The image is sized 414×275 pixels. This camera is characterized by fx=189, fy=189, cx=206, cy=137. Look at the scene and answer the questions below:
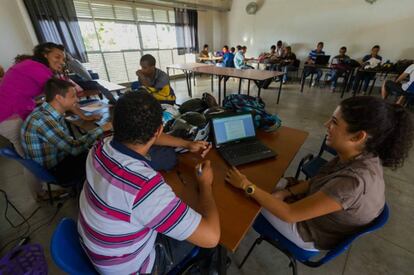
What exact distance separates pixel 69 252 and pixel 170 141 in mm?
683

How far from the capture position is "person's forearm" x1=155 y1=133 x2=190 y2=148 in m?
1.15

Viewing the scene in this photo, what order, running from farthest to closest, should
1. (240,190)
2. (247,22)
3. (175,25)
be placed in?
(247,22), (175,25), (240,190)

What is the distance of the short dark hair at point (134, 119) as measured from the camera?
66 centimetres

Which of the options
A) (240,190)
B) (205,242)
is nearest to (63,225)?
(205,242)

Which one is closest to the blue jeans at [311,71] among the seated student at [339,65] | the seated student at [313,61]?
the seated student at [313,61]

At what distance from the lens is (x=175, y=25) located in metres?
7.30

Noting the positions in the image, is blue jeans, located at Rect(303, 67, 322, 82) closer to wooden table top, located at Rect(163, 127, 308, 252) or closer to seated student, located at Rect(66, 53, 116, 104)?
wooden table top, located at Rect(163, 127, 308, 252)

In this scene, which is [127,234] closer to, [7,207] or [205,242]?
[205,242]

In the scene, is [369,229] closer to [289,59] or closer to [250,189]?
[250,189]

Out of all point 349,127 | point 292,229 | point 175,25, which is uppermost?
point 175,25

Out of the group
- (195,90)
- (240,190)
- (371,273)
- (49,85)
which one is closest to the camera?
(240,190)

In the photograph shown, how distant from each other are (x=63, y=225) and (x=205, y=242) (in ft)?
1.93

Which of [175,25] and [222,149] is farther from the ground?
[175,25]

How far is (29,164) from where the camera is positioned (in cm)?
134
